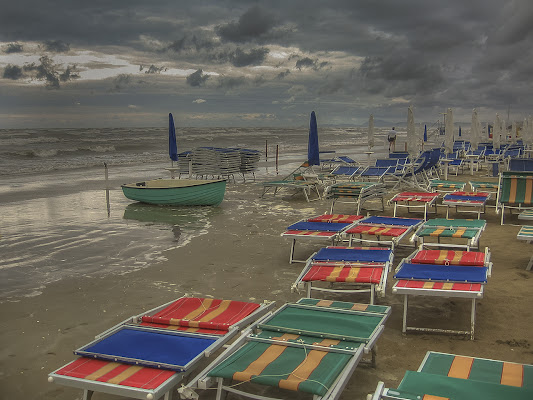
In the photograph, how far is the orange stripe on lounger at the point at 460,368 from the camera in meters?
3.16

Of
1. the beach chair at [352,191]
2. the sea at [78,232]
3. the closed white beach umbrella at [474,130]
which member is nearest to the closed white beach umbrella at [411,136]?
the beach chair at [352,191]

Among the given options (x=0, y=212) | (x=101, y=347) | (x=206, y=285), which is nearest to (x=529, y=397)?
(x=101, y=347)

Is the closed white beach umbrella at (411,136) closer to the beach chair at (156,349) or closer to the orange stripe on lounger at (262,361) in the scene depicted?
the beach chair at (156,349)

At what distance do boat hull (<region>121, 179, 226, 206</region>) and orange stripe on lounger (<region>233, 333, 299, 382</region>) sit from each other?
30.2ft

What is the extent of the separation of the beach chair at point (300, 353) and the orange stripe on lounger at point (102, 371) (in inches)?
19.1

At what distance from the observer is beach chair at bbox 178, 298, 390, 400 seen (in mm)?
3137

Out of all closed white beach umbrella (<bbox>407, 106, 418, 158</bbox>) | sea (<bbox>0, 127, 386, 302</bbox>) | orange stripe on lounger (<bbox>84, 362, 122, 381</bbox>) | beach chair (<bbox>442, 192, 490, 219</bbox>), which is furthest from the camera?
closed white beach umbrella (<bbox>407, 106, 418, 158</bbox>)

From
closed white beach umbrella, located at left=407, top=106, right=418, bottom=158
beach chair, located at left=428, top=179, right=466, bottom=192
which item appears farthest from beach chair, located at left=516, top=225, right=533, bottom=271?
closed white beach umbrella, located at left=407, top=106, right=418, bottom=158

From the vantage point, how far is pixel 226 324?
4027 millimetres

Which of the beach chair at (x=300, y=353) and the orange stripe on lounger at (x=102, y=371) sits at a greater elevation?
the beach chair at (x=300, y=353)

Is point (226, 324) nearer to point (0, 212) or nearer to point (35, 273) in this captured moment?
point (35, 273)

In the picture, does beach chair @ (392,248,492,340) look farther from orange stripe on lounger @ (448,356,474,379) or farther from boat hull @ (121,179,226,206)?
boat hull @ (121,179,226,206)

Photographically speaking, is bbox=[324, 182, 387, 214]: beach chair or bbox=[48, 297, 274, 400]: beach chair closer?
bbox=[48, 297, 274, 400]: beach chair

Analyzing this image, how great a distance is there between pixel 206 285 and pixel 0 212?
8597mm
